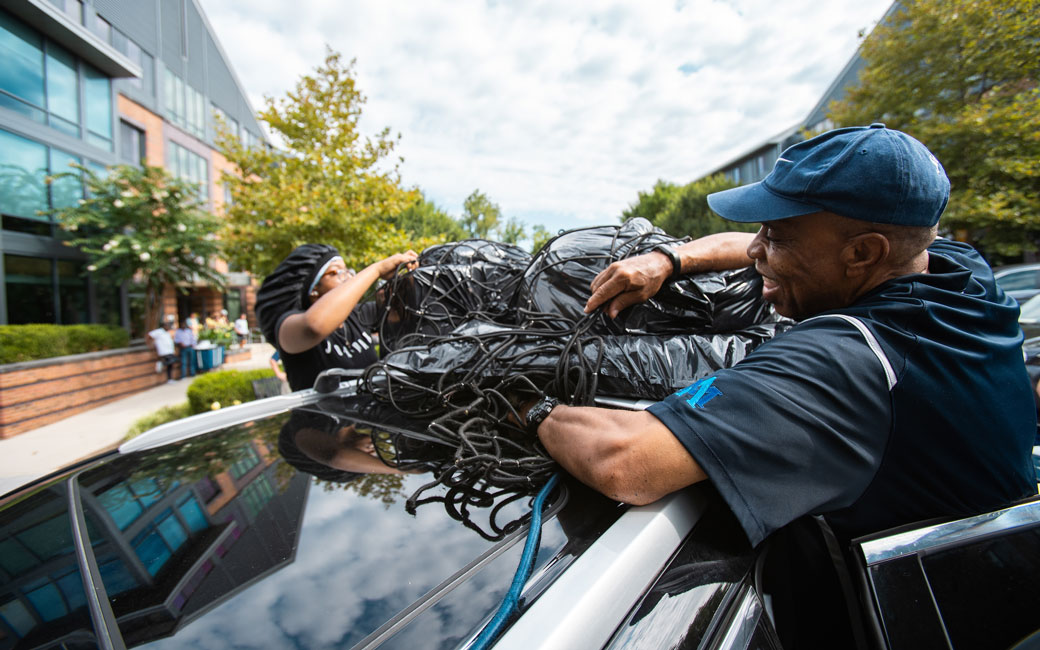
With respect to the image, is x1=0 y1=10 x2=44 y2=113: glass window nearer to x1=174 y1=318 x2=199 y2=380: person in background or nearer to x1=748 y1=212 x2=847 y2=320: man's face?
x1=174 y1=318 x2=199 y2=380: person in background

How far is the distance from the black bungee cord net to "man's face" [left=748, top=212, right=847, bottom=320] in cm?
54

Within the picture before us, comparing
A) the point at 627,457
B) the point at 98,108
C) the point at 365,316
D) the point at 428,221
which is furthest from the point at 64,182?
the point at 428,221

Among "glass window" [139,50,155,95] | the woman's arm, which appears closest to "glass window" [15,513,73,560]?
the woman's arm

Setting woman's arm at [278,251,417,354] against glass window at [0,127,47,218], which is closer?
woman's arm at [278,251,417,354]

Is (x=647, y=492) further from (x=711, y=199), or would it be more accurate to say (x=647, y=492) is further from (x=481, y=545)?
(x=711, y=199)

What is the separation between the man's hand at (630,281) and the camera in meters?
1.56

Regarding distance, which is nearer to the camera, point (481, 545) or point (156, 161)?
point (481, 545)

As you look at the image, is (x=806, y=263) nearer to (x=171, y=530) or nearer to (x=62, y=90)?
(x=171, y=530)

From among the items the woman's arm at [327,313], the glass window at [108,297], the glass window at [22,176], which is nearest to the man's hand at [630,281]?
the woman's arm at [327,313]

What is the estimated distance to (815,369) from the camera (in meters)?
0.95

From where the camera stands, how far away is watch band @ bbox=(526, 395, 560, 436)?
1.30m

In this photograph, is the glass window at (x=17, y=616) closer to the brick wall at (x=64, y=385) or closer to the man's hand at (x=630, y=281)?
the man's hand at (x=630, y=281)

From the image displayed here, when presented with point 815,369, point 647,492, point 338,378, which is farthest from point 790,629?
point 338,378

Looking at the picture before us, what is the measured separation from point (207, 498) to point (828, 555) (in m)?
1.53
